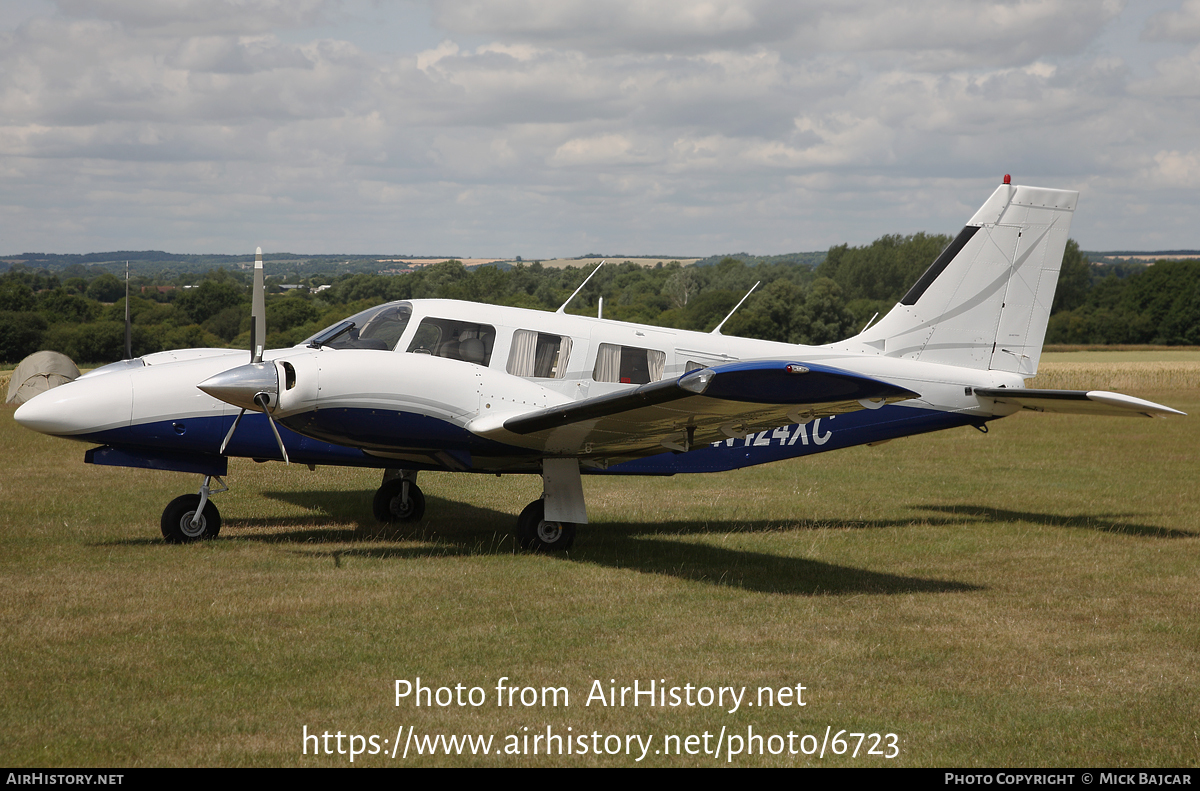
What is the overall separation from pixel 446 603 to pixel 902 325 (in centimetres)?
657

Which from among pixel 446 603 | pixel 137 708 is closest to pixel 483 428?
pixel 446 603

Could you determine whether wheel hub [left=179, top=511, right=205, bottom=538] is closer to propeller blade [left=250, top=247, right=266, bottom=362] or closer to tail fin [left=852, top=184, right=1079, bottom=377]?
propeller blade [left=250, top=247, right=266, bottom=362]

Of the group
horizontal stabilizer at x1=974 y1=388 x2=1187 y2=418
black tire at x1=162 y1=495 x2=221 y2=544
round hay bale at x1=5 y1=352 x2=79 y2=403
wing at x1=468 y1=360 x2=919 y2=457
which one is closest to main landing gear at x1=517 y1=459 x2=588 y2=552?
wing at x1=468 y1=360 x2=919 y2=457

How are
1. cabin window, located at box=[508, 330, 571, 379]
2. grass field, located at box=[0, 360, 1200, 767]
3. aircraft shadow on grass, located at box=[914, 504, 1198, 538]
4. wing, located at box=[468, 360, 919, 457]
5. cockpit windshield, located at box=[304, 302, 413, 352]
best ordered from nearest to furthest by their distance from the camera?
grass field, located at box=[0, 360, 1200, 767], wing, located at box=[468, 360, 919, 457], cockpit windshield, located at box=[304, 302, 413, 352], cabin window, located at box=[508, 330, 571, 379], aircraft shadow on grass, located at box=[914, 504, 1198, 538]

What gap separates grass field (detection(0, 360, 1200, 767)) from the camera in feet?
16.9

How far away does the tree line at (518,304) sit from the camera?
49.0m

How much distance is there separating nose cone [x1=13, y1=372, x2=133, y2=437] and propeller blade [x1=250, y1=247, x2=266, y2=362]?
125 cm

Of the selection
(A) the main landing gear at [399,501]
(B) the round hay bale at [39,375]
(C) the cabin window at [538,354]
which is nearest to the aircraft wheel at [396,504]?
(A) the main landing gear at [399,501]

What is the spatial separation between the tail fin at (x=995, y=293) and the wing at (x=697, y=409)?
3.73 metres

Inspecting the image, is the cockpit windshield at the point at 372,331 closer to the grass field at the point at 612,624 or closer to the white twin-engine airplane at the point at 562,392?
the white twin-engine airplane at the point at 562,392

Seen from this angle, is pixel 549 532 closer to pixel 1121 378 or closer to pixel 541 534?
pixel 541 534

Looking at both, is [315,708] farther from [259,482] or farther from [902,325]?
[259,482]

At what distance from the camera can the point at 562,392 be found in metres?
9.60

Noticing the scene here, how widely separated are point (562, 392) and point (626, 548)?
190 centimetres
